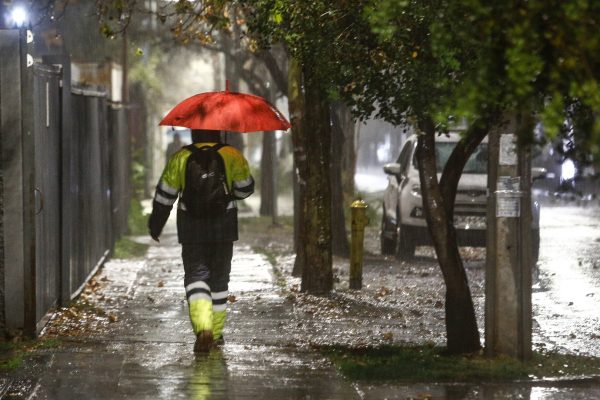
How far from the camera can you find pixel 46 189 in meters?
10.6

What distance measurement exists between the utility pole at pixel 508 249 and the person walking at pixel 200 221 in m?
1.90

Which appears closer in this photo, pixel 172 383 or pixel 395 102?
pixel 172 383

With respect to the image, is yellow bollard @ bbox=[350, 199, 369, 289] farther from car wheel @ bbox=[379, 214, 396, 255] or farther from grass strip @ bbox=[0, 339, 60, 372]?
grass strip @ bbox=[0, 339, 60, 372]

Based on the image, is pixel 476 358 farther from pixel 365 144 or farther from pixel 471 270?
pixel 365 144

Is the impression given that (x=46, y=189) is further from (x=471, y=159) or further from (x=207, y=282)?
(x=471, y=159)

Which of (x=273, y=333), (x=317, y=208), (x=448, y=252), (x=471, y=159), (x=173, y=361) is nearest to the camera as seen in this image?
(x=173, y=361)

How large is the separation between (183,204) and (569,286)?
618 centimetres

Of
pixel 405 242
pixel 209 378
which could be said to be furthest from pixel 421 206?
pixel 209 378

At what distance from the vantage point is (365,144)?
73000 millimetres

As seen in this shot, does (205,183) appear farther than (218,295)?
No

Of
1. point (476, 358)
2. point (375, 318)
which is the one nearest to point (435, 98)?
point (476, 358)

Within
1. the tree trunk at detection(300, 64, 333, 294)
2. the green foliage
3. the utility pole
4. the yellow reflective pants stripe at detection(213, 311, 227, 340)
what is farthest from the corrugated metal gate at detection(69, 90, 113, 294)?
the utility pole

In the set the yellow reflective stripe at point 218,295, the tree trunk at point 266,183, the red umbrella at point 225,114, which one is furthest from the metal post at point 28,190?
the tree trunk at point 266,183

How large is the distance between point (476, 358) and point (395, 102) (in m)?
1.89
